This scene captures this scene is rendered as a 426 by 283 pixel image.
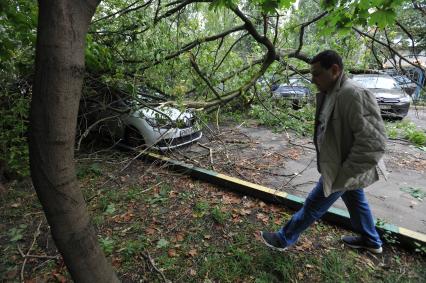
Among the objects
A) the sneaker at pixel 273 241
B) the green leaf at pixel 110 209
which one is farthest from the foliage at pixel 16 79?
the sneaker at pixel 273 241

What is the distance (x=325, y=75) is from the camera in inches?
93.5

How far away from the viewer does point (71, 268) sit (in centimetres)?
135

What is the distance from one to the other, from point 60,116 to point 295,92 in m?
6.05

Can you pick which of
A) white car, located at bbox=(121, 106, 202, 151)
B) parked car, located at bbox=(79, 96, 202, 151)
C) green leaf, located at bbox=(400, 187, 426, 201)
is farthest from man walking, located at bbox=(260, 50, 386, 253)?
white car, located at bbox=(121, 106, 202, 151)

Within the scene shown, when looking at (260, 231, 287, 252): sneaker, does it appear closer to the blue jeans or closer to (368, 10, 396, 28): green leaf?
the blue jeans

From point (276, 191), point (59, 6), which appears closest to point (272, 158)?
point (276, 191)

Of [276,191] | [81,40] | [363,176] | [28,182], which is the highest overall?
[81,40]

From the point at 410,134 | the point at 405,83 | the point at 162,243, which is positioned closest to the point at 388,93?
the point at 410,134

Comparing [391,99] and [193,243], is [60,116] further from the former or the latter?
[391,99]

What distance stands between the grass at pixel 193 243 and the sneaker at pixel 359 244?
7 cm

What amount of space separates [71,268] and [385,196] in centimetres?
451

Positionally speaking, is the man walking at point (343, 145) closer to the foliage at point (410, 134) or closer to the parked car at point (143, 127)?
the parked car at point (143, 127)

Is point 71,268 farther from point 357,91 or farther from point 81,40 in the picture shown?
point 357,91

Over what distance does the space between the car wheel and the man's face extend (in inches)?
175
